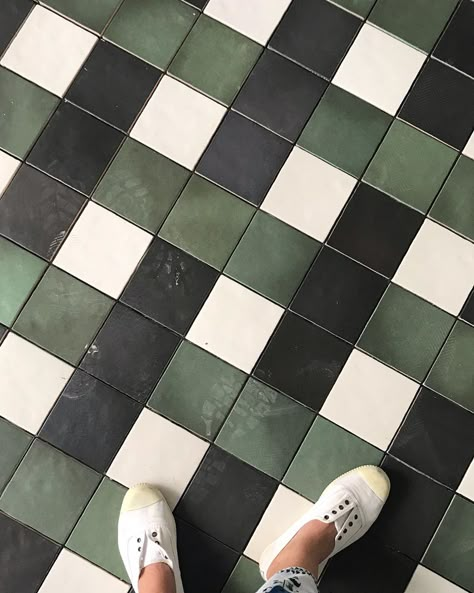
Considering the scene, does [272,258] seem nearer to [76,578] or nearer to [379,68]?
[379,68]

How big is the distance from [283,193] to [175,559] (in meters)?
0.88

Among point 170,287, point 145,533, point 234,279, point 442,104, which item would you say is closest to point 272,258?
point 234,279

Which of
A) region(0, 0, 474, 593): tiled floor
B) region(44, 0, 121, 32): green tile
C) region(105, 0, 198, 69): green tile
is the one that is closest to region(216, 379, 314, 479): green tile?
region(0, 0, 474, 593): tiled floor

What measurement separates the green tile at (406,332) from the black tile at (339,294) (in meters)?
0.03

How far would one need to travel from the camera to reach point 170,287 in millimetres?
1510

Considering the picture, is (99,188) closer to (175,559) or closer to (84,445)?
(84,445)

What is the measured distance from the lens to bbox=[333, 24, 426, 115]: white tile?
158cm

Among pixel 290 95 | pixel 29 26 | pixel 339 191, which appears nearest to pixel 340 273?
pixel 339 191

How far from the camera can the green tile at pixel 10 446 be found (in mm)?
1460

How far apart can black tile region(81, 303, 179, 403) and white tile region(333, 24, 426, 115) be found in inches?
30.1

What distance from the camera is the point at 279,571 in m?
1.33

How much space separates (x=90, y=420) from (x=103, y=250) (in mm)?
399

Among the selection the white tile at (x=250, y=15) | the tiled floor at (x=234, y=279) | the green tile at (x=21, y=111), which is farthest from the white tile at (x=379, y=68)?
the green tile at (x=21, y=111)

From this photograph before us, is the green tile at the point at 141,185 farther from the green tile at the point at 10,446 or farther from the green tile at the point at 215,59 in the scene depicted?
the green tile at the point at 10,446
